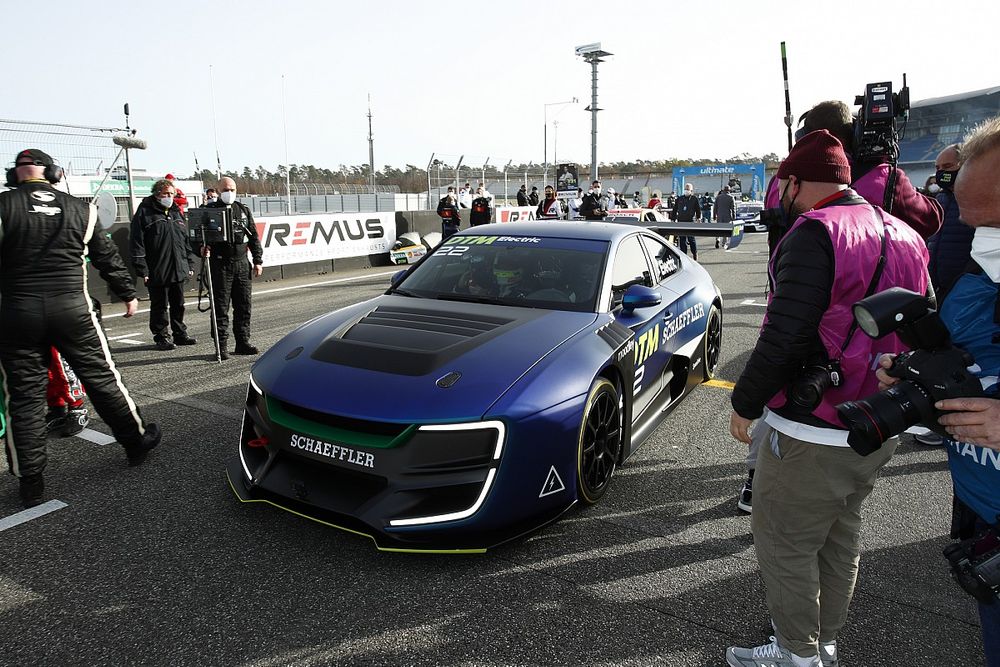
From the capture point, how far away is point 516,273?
397 cm

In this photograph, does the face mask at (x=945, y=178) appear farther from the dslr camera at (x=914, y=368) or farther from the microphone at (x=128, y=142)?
the microphone at (x=128, y=142)

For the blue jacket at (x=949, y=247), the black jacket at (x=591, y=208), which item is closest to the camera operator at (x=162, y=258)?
the blue jacket at (x=949, y=247)

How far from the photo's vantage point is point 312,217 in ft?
43.1

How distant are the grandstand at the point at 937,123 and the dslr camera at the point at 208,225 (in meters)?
29.6

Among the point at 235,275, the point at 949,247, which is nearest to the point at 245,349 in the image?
the point at 235,275

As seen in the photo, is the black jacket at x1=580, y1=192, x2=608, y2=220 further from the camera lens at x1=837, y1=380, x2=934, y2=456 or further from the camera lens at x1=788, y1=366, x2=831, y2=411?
the camera lens at x1=837, y1=380, x2=934, y2=456

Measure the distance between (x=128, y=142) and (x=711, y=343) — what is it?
916cm

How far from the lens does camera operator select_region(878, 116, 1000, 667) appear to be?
1407 millimetres

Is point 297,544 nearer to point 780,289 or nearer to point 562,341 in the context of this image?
point 562,341

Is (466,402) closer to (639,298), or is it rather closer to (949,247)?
(639,298)

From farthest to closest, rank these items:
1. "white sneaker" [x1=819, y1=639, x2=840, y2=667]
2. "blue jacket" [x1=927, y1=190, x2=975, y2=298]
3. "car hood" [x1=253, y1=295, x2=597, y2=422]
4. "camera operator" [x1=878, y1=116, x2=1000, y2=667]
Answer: "blue jacket" [x1=927, y1=190, x2=975, y2=298], "car hood" [x1=253, y1=295, x2=597, y2=422], "white sneaker" [x1=819, y1=639, x2=840, y2=667], "camera operator" [x1=878, y1=116, x2=1000, y2=667]

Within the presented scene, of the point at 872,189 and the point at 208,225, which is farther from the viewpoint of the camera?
the point at 208,225

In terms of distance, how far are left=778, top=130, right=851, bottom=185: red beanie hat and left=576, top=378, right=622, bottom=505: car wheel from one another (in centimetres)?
135

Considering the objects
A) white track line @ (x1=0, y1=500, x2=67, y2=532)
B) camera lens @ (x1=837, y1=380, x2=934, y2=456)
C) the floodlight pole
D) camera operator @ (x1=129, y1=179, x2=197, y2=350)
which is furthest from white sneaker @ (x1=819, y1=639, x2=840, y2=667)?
the floodlight pole
